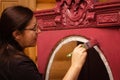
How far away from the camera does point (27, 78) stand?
863 millimetres

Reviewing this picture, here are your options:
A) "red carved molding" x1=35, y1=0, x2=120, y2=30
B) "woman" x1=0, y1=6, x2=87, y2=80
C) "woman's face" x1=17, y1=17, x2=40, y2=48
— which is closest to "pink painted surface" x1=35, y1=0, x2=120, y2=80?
"red carved molding" x1=35, y1=0, x2=120, y2=30

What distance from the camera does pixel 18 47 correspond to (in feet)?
3.06

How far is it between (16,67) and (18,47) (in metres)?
0.09

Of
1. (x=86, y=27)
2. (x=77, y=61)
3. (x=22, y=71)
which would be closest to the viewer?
(x=22, y=71)

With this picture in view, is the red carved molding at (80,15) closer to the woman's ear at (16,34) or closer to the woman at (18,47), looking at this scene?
the woman at (18,47)

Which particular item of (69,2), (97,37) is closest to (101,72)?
Result: (97,37)

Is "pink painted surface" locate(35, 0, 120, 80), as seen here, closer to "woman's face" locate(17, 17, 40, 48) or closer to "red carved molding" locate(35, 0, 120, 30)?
"red carved molding" locate(35, 0, 120, 30)

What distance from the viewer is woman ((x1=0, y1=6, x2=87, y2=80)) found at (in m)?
0.87

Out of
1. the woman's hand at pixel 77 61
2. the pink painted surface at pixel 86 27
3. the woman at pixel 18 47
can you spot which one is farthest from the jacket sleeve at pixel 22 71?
the pink painted surface at pixel 86 27

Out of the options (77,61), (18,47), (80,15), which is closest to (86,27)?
(80,15)

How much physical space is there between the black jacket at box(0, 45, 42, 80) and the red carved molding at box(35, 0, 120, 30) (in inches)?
11.9

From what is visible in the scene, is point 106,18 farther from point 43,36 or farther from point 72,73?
point 43,36

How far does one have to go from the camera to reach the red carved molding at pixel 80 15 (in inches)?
38.1

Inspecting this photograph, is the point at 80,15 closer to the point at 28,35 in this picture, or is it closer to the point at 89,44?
the point at 89,44
